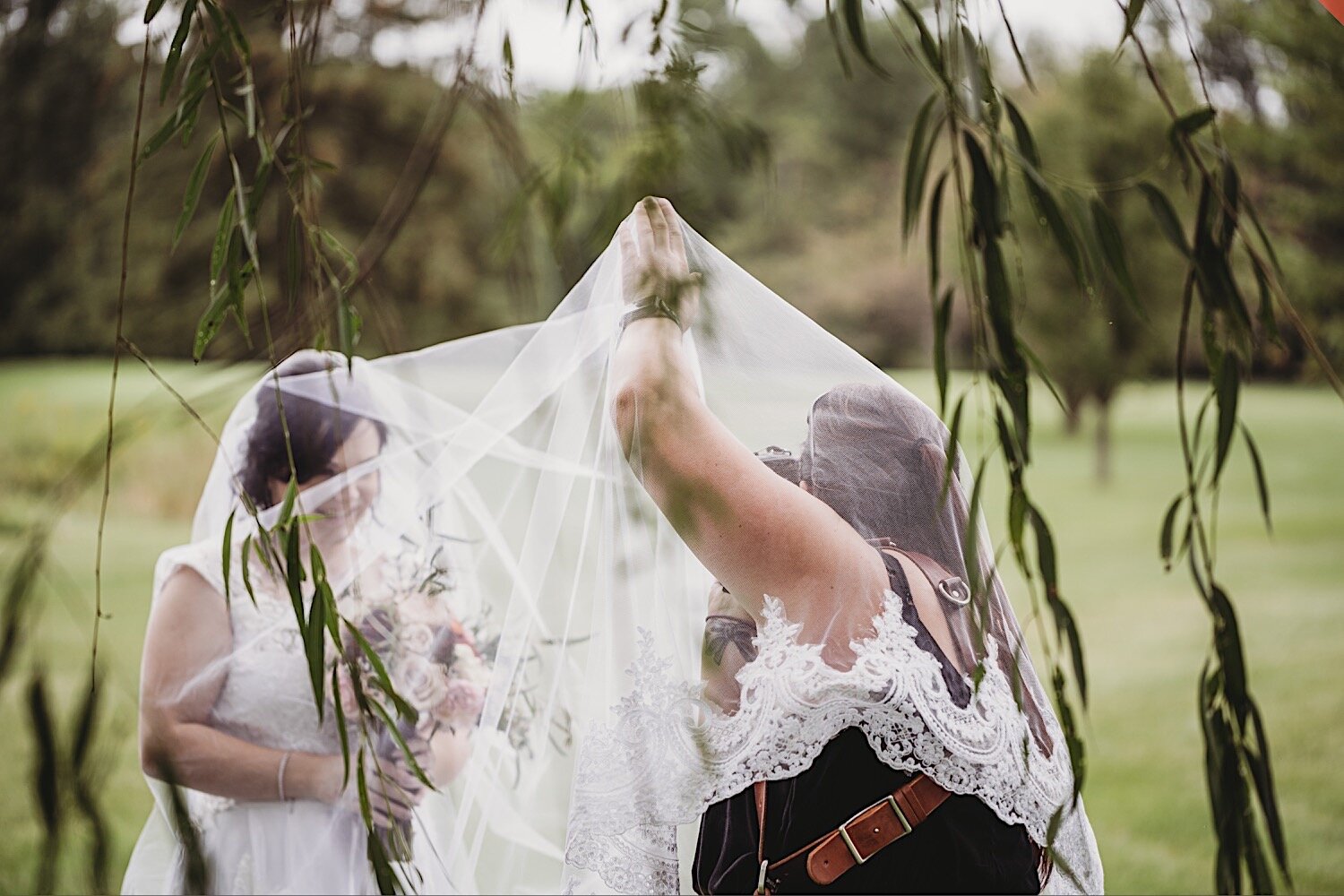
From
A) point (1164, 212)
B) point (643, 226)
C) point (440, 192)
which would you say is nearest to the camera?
point (1164, 212)

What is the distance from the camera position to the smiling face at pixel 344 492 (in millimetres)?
2254

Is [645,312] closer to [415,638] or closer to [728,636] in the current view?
[728,636]

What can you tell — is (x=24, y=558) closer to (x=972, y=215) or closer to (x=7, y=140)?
(x=972, y=215)

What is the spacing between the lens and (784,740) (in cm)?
140

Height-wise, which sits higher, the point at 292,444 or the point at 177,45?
the point at 177,45

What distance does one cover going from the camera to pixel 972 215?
1.01m

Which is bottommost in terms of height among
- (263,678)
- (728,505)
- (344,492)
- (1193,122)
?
(263,678)

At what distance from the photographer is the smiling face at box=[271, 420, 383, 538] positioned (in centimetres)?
225

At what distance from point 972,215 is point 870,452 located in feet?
1.80

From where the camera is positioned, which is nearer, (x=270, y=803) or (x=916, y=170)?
(x=916, y=170)

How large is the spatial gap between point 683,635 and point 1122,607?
8836mm

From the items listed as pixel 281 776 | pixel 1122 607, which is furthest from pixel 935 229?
pixel 1122 607

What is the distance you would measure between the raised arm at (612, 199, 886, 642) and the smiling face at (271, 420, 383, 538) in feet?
3.09

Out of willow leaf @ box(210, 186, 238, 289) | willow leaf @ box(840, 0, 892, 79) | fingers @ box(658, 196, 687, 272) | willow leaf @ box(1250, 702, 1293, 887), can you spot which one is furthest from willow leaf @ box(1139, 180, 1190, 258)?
willow leaf @ box(210, 186, 238, 289)
